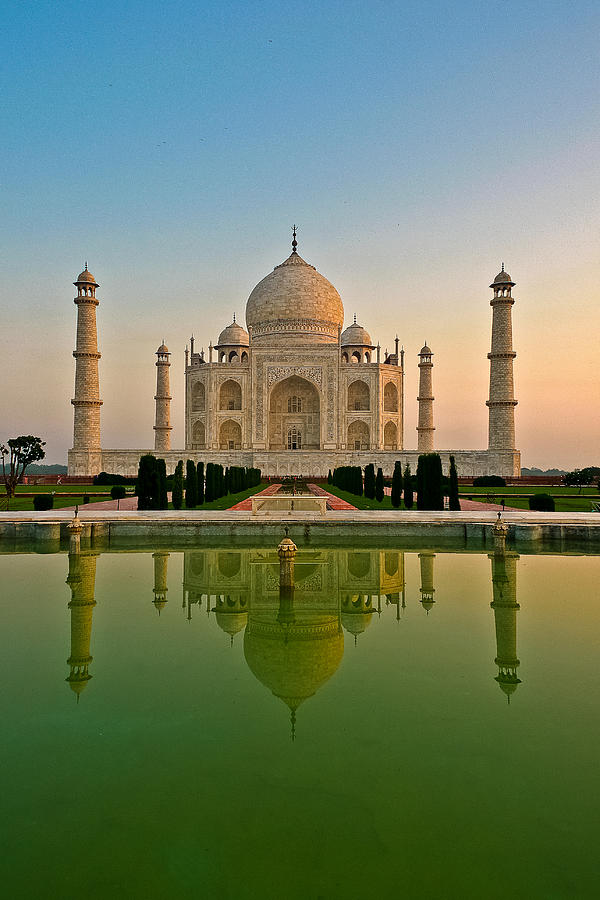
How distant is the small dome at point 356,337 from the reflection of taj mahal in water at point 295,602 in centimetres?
2744

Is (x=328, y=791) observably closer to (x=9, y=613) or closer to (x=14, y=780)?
(x=14, y=780)

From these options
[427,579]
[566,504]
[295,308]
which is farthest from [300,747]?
[295,308]

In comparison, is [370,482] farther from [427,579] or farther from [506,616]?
[506,616]

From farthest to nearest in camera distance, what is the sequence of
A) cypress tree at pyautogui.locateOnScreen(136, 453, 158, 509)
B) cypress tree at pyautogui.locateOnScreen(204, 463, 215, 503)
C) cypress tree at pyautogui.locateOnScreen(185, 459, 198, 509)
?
1. cypress tree at pyautogui.locateOnScreen(204, 463, 215, 503)
2. cypress tree at pyautogui.locateOnScreen(185, 459, 198, 509)
3. cypress tree at pyautogui.locateOnScreen(136, 453, 158, 509)

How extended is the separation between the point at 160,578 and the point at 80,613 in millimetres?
1651

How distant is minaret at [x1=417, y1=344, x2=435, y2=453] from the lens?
106 ft

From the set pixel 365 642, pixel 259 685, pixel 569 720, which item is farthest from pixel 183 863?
pixel 365 642

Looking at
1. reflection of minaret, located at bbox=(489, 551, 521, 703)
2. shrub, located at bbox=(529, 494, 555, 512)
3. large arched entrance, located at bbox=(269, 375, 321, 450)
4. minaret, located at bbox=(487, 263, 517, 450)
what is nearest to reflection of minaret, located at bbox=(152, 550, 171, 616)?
reflection of minaret, located at bbox=(489, 551, 521, 703)

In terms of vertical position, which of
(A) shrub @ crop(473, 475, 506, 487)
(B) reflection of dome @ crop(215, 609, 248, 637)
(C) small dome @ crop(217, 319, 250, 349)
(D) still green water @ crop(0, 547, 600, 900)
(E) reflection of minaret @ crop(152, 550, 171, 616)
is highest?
(C) small dome @ crop(217, 319, 250, 349)

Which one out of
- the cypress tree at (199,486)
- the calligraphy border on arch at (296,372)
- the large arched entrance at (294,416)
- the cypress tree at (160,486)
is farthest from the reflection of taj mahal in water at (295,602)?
the large arched entrance at (294,416)

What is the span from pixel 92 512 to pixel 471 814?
1162 centimetres

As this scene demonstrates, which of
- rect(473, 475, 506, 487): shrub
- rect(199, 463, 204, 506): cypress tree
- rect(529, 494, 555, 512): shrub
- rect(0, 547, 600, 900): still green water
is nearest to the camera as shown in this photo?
rect(0, 547, 600, 900): still green water

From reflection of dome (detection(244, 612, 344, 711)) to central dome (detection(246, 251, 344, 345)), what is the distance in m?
28.5

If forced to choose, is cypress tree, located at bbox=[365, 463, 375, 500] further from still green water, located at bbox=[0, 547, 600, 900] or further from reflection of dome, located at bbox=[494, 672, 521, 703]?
reflection of dome, located at bbox=[494, 672, 521, 703]
